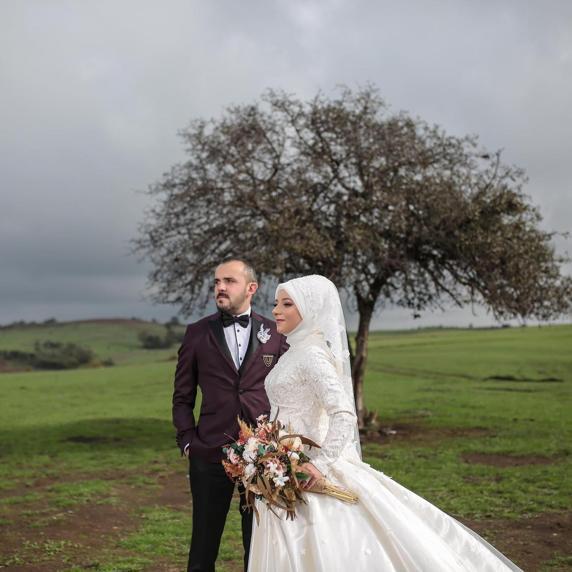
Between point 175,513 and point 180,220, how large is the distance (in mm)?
10426

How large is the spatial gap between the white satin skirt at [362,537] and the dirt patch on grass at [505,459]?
12.6 m

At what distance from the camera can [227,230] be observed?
69.2 feet

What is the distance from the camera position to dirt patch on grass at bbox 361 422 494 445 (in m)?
21.6

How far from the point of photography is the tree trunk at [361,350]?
72.1 feet

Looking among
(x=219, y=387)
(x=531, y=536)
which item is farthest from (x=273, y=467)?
(x=531, y=536)

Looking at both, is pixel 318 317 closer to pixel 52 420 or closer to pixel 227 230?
pixel 227 230

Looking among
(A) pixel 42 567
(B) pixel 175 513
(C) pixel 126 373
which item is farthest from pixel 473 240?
(C) pixel 126 373

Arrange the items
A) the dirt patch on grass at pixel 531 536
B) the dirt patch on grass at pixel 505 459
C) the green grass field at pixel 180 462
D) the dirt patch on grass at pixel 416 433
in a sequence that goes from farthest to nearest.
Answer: the dirt patch on grass at pixel 416 433, the dirt patch on grass at pixel 505 459, the green grass field at pixel 180 462, the dirt patch on grass at pixel 531 536

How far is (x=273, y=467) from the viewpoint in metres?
5.07

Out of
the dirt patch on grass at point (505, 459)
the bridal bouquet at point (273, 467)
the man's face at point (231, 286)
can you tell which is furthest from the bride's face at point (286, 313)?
the dirt patch on grass at point (505, 459)

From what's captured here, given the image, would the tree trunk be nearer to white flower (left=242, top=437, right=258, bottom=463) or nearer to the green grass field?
the green grass field

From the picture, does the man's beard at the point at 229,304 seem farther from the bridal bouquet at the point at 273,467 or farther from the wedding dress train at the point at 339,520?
the bridal bouquet at the point at 273,467

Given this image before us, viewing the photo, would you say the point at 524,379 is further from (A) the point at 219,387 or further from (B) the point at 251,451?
(B) the point at 251,451

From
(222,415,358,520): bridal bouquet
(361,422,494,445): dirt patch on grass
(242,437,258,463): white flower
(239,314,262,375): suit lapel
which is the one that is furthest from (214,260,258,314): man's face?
(361,422,494,445): dirt patch on grass
